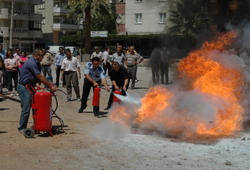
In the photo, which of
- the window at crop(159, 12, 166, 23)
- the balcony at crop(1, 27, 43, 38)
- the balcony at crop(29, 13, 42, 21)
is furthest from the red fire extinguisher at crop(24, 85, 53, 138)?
the balcony at crop(29, 13, 42, 21)

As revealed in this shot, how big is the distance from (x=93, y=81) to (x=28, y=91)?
2879 mm

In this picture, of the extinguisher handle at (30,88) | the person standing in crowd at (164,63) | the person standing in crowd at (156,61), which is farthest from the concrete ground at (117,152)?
the person standing in crowd at (156,61)

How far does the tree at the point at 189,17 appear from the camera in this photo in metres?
10.2

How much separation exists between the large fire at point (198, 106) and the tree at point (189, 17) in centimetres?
125

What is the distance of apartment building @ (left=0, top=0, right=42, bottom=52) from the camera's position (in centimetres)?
5472

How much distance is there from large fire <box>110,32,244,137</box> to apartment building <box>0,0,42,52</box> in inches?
1894

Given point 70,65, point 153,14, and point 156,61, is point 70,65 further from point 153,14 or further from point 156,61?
point 156,61

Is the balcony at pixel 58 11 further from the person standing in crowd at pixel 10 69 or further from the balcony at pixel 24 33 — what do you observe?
the person standing in crowd at pixel 10 69

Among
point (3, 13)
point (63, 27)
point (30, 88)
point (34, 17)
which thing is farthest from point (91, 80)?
point (63, 27)

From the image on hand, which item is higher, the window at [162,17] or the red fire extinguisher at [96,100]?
the window at [162,17]

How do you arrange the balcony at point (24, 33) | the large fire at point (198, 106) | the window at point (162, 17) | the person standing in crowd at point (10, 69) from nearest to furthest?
the large fire at point (198, 106) < the window at point (162, 17) < the person standing in crowd at point (10, 69) < the balcony at point (24, 33)

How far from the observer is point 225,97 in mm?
8531

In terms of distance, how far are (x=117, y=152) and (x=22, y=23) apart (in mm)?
56323

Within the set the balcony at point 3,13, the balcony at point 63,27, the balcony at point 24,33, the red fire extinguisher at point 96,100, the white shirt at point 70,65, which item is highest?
the balcony at point 3,13
